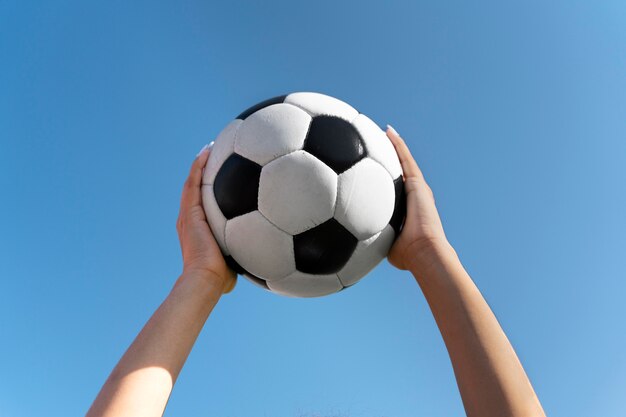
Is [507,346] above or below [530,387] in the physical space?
above

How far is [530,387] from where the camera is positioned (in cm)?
233

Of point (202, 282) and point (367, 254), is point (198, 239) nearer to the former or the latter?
point (202, 282)

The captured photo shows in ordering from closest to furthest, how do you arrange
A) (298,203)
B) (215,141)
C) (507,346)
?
(507,346), (298,203), (215,141)

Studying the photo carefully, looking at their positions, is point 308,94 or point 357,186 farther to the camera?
point 308,94

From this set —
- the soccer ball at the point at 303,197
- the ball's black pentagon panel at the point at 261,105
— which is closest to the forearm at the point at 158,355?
the soccer ball at the point at 303,197

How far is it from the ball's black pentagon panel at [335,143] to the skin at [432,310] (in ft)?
1.70

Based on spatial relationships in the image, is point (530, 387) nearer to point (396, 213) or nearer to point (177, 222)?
point (396, 213)

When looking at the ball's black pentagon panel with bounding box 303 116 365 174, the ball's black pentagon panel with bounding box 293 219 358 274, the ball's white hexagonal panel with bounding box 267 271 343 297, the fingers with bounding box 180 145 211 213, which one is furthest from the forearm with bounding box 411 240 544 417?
the fingers with bounding box 180 145 211 213

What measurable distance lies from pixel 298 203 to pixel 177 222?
3.55 ft

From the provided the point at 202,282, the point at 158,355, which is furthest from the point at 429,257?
the point at 158,355

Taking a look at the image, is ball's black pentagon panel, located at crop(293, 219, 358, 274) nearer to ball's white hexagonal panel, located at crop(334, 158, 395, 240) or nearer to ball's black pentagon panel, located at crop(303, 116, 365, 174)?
ball's white hexagonal panel, located at crop(334, 158, 395, 240)

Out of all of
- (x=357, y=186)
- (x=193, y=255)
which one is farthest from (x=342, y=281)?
(x=193, y=255)

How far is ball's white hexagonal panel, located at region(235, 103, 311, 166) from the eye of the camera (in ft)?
10.7

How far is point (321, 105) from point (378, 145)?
0.47m
